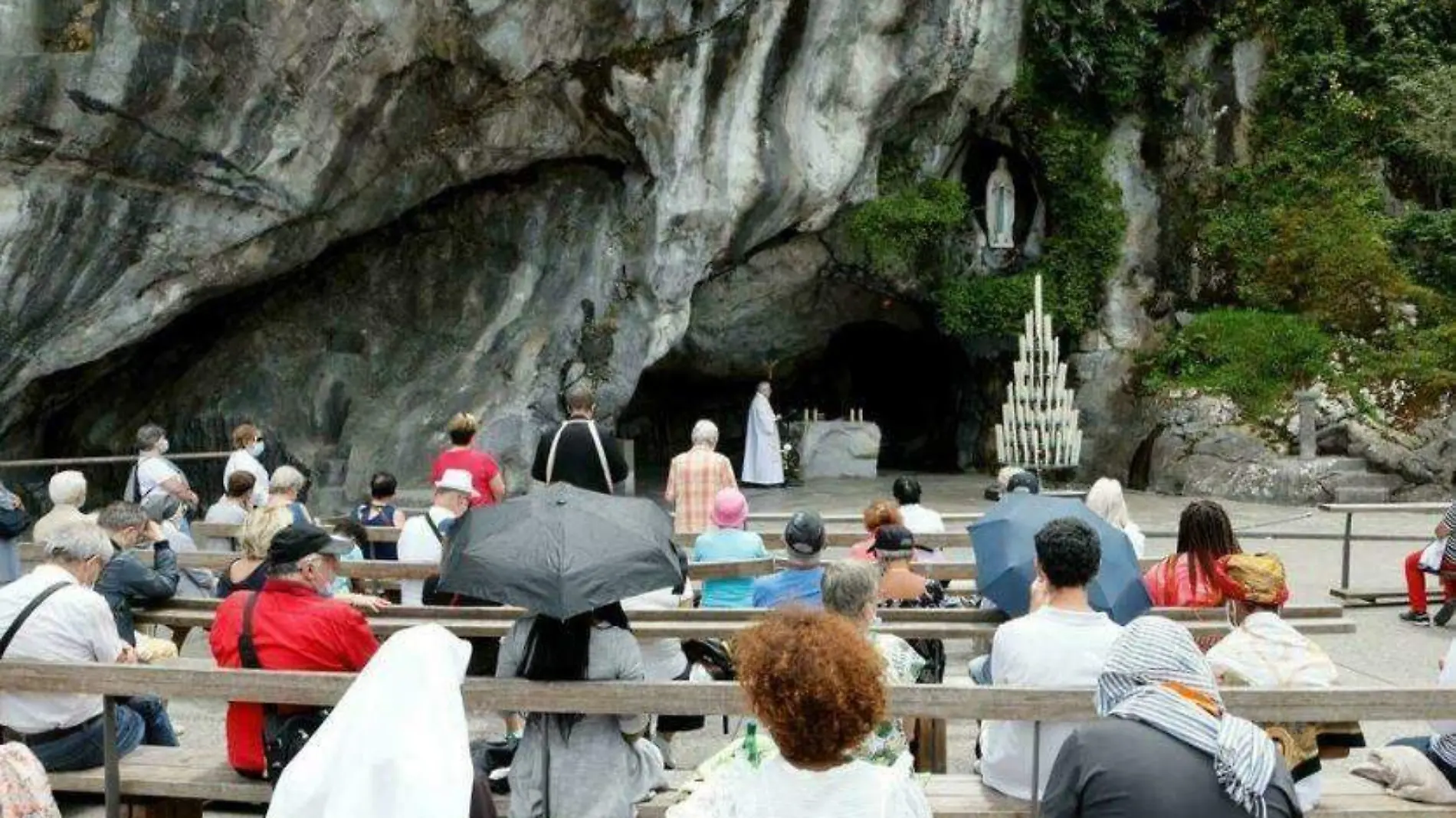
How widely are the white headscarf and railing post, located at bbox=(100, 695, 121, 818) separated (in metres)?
Answer: 1.85

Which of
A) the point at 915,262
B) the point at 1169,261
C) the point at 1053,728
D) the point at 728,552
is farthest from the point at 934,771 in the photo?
the point at 1169,261

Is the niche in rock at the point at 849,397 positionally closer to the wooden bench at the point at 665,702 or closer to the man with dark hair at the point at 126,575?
the man with dark hair at the point at 126,575

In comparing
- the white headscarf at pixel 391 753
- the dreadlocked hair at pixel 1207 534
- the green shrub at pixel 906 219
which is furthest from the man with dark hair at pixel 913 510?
the green shrub at pixel 906 219

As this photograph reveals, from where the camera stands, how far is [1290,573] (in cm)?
1182

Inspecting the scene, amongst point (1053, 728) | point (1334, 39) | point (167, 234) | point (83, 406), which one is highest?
point (1334, 39)

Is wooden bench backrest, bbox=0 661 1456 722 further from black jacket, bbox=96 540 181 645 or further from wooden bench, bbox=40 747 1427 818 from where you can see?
Result: black jacket, bbox=96 540 181 645

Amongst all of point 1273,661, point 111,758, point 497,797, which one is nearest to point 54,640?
point 111,758

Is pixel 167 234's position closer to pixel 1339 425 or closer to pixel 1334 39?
pixel 1339 425

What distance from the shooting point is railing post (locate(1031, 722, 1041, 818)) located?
4230 millimetres

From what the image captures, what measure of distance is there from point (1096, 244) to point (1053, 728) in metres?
17.5

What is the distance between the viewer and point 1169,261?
21.3m

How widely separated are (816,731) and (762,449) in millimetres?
17144

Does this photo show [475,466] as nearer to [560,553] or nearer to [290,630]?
[290,630]

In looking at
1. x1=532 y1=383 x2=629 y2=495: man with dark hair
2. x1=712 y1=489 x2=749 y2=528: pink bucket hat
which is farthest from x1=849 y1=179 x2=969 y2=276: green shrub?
x1=712 y1=489 x2=749 y2=528: pink bucket hat
